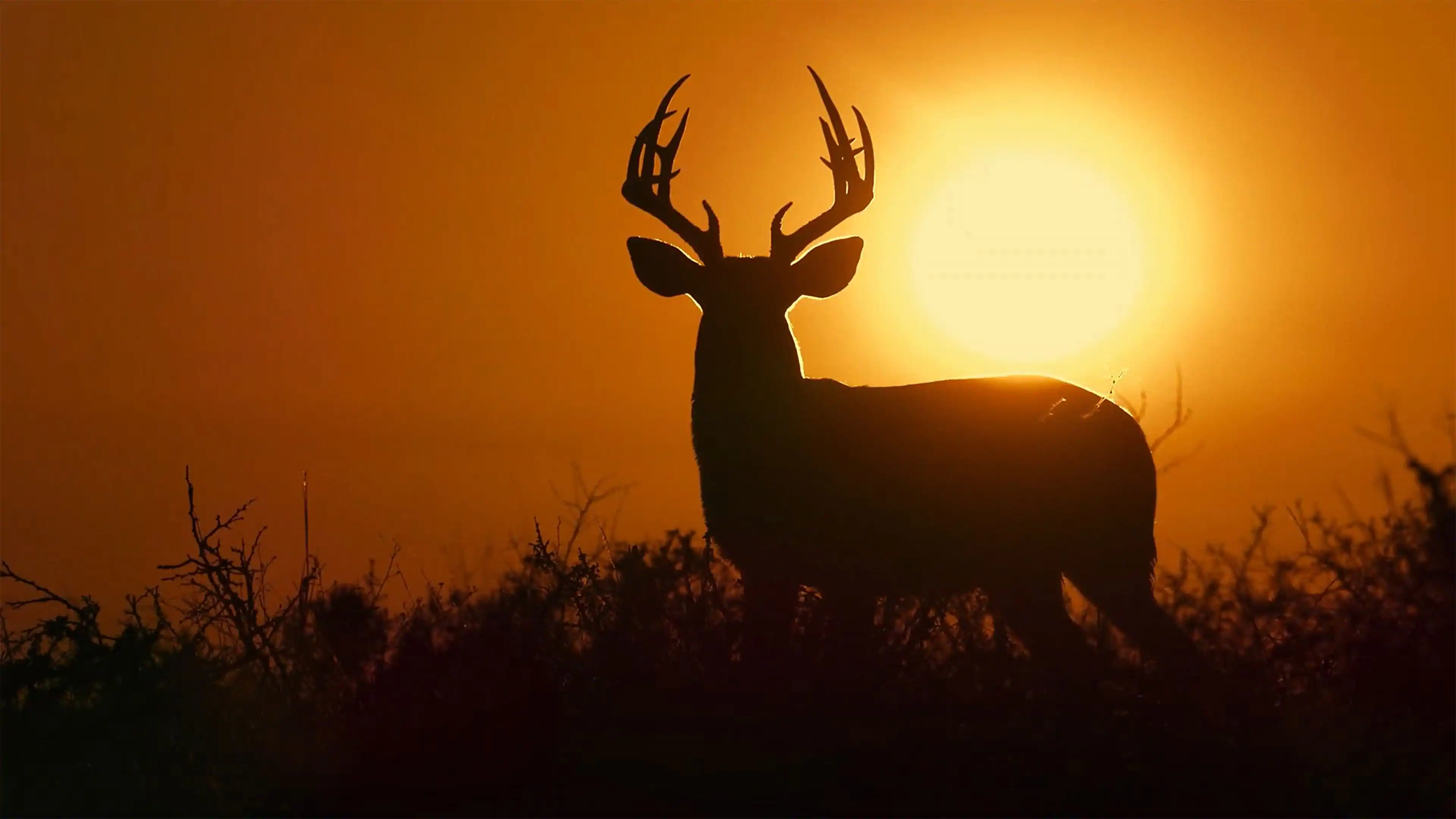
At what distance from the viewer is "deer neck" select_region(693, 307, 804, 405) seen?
27.9 ft

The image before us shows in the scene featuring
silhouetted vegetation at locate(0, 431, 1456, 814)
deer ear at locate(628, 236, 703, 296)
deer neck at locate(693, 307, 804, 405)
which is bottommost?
silhouetted vegetation at locate(0, 431, 1456, 814)

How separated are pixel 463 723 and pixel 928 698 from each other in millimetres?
1847

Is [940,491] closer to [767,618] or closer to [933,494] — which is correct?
[933,494]

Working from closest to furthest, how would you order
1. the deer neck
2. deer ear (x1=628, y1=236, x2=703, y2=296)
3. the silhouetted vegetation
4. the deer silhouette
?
the silhouetted vegetation → the deer silhouette → the deer neck → deer ear (x1=628, y1=236, x2=703, y2=296)

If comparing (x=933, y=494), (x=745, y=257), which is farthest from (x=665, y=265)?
(x=933, y=494)

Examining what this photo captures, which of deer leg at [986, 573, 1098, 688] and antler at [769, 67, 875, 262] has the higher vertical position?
antler at [769, 67, 875, 262]

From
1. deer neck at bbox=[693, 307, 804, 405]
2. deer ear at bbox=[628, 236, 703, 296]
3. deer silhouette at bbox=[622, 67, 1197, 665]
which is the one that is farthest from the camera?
deer ear at bbox=[628, 236, 703, 296]

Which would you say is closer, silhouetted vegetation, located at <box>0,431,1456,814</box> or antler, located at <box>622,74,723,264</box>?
silhouetted vegetation, located at <box>0,431,1456,814</box>

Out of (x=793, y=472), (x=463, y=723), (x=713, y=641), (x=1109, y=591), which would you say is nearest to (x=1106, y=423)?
(x=1109, y=591)

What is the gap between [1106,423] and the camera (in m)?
8.01

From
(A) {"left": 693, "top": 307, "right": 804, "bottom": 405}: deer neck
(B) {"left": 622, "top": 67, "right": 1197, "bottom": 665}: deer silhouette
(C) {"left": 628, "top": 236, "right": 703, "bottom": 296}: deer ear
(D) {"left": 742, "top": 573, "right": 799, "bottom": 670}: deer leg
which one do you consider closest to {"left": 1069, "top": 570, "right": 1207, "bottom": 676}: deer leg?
(B) {"left": 622, "top": 67, "right": 1197, "bottom": 665}: deer silhouette

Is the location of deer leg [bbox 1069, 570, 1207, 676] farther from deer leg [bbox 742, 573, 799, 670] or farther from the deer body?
deer leg [bbox 742, 573, 799, 670]

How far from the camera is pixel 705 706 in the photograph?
6.88m

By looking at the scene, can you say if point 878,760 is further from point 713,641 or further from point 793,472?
point 793,472
